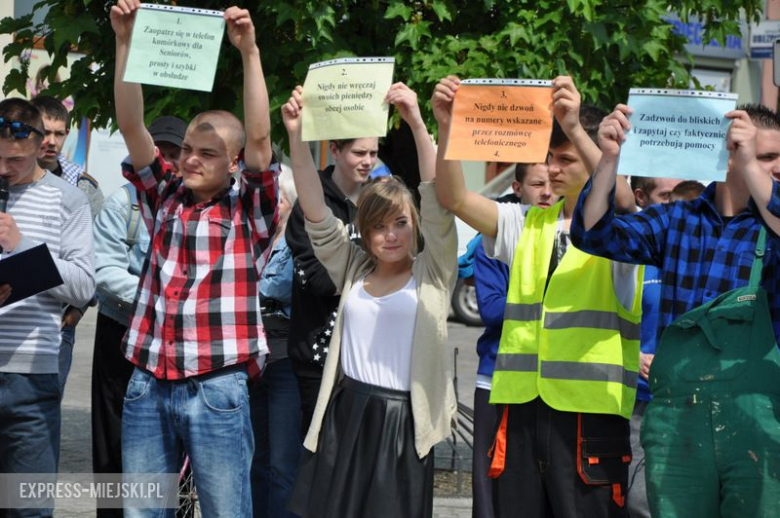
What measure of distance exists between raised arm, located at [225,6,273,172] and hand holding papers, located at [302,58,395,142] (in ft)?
0.60

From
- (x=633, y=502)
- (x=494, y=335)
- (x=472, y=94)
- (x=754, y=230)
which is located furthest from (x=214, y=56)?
(x=633, y=502)

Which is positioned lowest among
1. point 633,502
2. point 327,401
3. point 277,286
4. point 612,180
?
point 633,502

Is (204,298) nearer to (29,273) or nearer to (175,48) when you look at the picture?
(29,273)

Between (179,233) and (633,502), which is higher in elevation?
(179,233)

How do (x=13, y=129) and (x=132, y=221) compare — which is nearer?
(x=13, y=129)

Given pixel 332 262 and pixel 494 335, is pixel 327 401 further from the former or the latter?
pixel 494 335

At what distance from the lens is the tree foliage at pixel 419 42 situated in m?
6.36

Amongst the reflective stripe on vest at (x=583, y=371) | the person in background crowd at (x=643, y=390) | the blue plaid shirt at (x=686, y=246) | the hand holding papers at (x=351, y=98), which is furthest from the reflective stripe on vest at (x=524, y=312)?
the hand holding papers at (x=351, y=98)

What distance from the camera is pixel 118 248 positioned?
238 inches

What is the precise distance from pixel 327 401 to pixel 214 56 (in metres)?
1.35

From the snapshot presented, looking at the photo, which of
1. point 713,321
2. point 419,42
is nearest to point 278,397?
point 419,42

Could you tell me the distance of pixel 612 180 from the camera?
155 inches

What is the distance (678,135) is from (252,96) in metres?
1.57

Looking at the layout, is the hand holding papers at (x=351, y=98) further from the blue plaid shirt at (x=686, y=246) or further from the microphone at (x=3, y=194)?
the microphone at (x=3, y=194)
